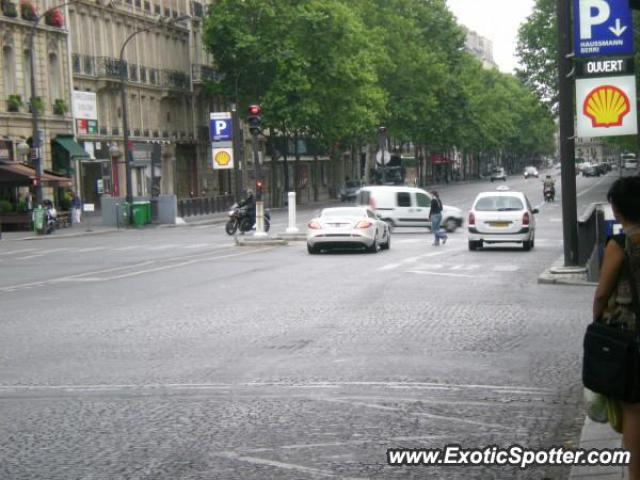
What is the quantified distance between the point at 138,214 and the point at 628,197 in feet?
188

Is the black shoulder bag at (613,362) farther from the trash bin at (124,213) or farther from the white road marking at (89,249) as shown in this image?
the trash bin at (124,213)

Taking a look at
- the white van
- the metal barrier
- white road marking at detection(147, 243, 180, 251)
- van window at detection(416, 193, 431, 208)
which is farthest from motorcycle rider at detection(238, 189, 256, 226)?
the metal barrier

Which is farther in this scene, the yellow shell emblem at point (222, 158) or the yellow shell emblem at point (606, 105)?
the yellow shell emblem at point (222, 158)

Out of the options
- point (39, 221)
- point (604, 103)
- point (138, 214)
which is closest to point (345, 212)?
point (604, 103)

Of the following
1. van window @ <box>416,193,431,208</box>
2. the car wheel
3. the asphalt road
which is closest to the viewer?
the asphalt road

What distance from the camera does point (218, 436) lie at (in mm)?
8750

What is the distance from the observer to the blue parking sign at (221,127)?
5326 cm

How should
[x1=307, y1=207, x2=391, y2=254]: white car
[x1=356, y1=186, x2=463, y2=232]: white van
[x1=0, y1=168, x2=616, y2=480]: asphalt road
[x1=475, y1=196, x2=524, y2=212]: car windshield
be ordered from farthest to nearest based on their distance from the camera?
[x1=356, y1=186, x2=463, y2=232]: white van, [x1=475, y1=196, x2=524, y2=212]: car windshield, [x1=307, y1=207, x2=391, y2=254]: white car, [x1=0, y1=168, x2=616, y2=480]: asphalt road

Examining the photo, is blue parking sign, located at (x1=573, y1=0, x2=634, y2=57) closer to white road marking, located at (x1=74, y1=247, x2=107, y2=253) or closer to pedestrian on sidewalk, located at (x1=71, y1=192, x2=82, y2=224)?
white road marking, located at (x1=74, y1=247, x2=107, y2=253)

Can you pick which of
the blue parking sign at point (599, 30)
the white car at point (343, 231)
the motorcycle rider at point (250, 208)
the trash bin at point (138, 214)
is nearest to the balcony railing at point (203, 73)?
the trash bin at point (138, 214)

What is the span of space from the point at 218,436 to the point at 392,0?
99634 millimetres

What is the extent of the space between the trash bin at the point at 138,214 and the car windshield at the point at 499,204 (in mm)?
29656

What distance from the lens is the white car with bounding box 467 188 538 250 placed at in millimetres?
34844

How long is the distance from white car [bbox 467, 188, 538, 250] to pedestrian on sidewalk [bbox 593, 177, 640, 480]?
28.8 metres
